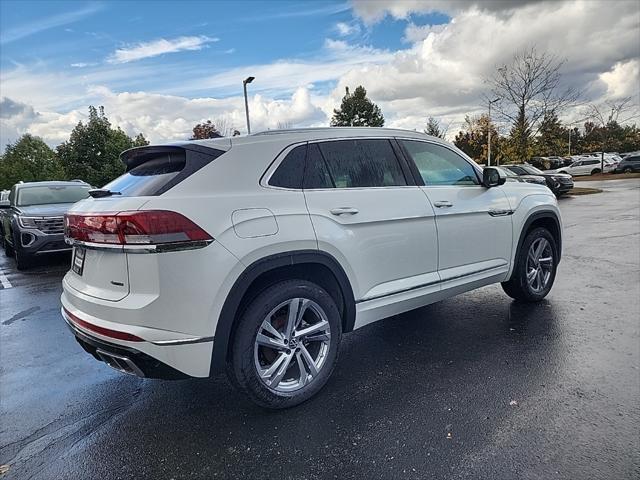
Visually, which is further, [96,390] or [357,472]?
[96,390]

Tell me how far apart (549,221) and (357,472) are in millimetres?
3822

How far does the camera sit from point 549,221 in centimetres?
500

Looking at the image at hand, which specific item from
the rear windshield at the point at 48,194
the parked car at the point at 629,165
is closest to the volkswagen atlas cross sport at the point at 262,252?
the rear windshield at the point at 48,194

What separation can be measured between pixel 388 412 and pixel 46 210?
27.0ft

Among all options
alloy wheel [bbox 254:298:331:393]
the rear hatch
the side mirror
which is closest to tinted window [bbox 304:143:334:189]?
the rear hatch

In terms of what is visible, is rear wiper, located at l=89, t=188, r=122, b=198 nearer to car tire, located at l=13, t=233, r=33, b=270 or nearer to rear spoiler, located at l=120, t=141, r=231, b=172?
rear spoiler, located at l=120, t=141, r=231, b=172

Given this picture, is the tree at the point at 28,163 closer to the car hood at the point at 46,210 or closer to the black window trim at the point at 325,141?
the car hood at the point at 46,210

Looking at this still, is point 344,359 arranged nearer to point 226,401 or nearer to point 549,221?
point 226,401

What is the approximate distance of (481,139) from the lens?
40500 mm

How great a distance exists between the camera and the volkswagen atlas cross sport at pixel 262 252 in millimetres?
2479

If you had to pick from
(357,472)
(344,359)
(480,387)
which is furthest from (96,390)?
(480,387)

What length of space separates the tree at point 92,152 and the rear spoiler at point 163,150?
985 inches

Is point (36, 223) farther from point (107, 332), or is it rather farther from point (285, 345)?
point (285, 345)

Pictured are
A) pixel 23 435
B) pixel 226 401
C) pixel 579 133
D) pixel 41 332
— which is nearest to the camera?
pixel 23 435
